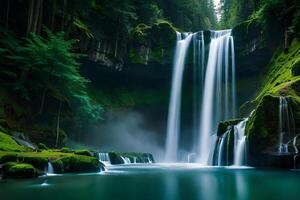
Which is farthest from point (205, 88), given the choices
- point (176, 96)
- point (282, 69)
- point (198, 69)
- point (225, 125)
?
point (225, 125)

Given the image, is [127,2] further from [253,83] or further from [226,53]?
[253,83]

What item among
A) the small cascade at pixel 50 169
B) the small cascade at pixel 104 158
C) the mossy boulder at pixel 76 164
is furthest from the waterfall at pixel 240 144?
the small cascade at pixel 50 169

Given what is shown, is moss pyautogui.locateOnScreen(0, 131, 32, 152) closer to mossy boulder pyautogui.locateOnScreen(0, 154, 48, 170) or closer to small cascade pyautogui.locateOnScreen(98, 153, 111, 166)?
mossy boulder pyautogui.locateOnScreen(0, 154, 48, 170)

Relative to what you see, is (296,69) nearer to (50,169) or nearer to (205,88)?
(205,88)

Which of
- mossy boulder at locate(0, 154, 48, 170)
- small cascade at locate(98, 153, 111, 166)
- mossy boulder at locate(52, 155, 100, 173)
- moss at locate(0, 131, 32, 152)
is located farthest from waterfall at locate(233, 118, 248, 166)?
moss at locate(0, 131, 32, 152)

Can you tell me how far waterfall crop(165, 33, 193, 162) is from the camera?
3138 centimetres

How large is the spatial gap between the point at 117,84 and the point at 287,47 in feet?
54.5

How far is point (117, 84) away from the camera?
1375 inches

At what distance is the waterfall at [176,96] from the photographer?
1235 inches

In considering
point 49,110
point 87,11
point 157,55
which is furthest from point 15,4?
point 157,55

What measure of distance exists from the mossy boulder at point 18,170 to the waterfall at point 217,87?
19.4 metres

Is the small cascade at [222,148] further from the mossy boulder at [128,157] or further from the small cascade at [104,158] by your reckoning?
the small cascade at [104,158]

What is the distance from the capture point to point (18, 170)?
10.8 metres

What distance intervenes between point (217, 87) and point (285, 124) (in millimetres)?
13931
